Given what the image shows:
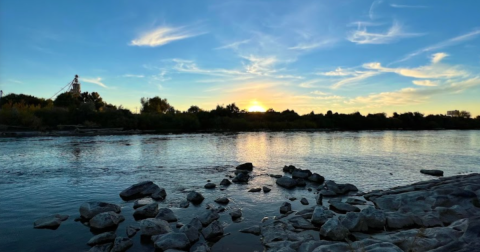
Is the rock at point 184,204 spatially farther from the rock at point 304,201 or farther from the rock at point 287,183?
the rock at point 287,183

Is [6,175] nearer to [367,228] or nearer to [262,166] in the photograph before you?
[262,166]

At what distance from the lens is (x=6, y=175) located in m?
21.7

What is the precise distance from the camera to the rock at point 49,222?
1154 cm

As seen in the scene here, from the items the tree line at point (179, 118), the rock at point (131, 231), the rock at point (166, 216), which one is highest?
the tree line at point (179, 118)

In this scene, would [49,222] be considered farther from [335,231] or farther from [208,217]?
[335,231]

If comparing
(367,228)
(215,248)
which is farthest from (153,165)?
(367,228)

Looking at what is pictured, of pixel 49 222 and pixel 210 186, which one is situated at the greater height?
pixel 210 186

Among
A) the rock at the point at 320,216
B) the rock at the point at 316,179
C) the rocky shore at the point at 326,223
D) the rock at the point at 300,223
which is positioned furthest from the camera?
the rock at the point at 316,179

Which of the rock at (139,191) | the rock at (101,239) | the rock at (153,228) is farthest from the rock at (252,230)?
the rock at (139,191)

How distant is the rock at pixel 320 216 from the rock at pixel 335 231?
3.73ft

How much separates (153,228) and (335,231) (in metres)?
6.38

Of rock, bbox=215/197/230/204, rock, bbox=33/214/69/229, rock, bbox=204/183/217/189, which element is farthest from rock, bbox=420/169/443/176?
rock, bbox=33/214/69/229

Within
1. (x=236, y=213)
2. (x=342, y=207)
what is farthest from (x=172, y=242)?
(x=342, y=207)

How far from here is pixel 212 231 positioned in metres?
10.7
